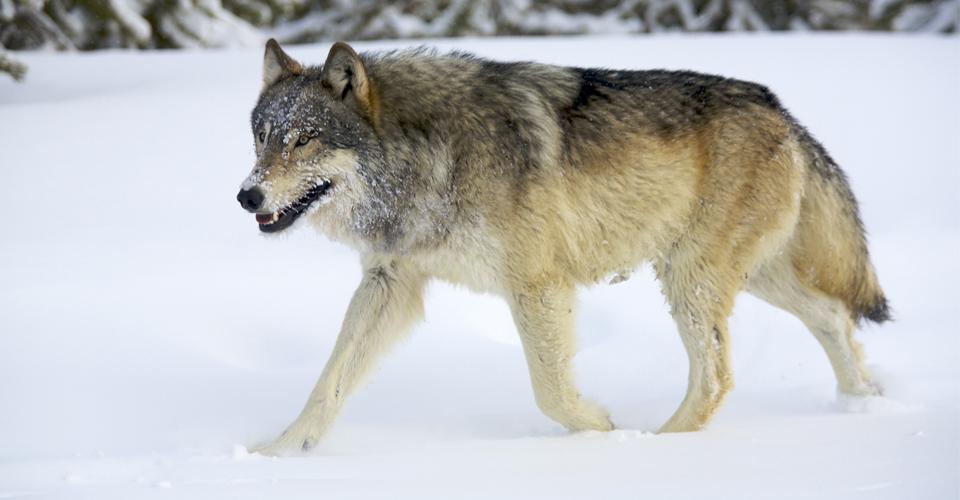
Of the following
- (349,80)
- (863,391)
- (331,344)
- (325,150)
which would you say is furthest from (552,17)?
(325,150)

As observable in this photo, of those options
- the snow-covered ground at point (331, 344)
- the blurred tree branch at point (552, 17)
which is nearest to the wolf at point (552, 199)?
the snow-covered ground at point (331, 344)

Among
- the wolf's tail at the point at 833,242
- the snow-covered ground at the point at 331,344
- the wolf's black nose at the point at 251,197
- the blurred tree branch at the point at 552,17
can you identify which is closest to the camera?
the snow-covered ground at the point at 331,344

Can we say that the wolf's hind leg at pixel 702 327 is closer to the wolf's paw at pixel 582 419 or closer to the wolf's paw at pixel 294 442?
the wolf's paw at pixel 582 419

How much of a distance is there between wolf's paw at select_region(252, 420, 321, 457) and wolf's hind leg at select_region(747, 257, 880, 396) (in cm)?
222

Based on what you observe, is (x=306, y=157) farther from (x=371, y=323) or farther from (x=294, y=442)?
(x=294, y=442)

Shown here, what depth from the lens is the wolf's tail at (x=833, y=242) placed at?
5.58 metres

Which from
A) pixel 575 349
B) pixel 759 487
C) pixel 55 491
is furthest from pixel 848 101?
pixel 55 491

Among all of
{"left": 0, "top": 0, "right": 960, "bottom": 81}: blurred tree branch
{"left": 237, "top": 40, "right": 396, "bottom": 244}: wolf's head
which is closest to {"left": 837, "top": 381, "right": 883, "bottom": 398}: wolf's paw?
{"left": 237, "top": 40, "right": 396, "bottom": 244}: wolf's head

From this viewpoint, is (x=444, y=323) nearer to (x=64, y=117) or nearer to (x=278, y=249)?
(x=278, y=249)

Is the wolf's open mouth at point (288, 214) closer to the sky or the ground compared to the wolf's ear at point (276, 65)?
closer to the ground

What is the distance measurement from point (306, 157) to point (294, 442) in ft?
3.96

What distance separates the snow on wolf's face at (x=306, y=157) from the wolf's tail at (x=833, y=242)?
213cm

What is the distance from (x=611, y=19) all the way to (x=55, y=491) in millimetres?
17728

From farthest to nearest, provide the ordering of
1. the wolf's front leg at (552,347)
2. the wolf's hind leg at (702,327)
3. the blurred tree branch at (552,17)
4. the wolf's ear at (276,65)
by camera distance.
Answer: the blurred tree branch at (552,17), the wolf's hind leg at (702,327), the wolf's ear at (276,65), the wolf's front leg at (552,347)
